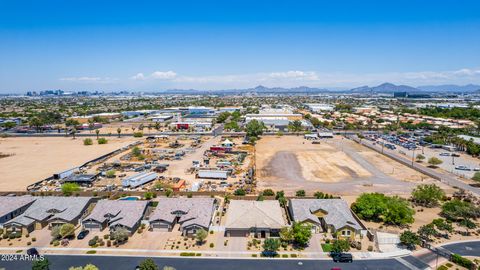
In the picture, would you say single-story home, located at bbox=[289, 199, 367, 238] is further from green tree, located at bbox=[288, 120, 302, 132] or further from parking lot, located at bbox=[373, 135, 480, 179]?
green tree, located at bbox=[288, 120, 302, 132]

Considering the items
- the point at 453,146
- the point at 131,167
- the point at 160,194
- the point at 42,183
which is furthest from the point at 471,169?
the point at 42,183

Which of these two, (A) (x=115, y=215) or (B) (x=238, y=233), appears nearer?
(B) (x=238, y=233)

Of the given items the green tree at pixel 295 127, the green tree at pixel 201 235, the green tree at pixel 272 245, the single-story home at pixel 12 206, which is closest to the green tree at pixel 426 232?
the green tree at pixel 272 245

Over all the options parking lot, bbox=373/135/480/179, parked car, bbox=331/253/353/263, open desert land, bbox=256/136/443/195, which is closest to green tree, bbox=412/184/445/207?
open desert land, bbox=256/136/443/195

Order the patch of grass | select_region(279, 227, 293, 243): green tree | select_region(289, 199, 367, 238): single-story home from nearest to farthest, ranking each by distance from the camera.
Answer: the patch of grass → select_region(279, 227, 293, 243): green tree → select_region(289, 199, 367, 238): single-story home

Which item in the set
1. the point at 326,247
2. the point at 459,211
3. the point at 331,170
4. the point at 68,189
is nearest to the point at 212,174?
the point at 68,189

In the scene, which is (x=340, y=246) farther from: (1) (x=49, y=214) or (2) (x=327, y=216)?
(1) (x=49, y=214)

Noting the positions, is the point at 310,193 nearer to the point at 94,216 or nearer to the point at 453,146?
the point at 94,216
